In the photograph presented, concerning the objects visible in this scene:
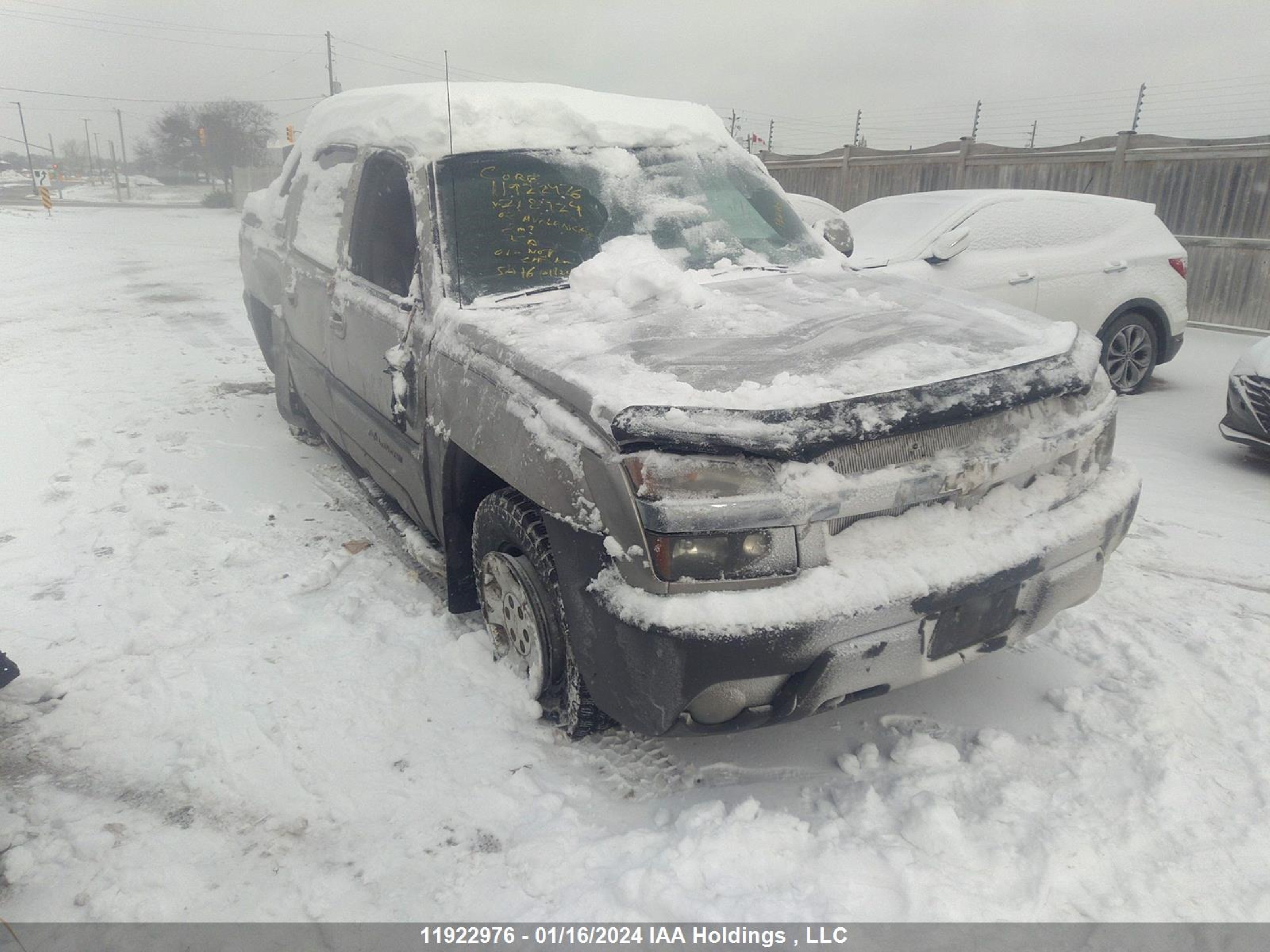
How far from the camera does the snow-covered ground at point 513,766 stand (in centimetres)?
220

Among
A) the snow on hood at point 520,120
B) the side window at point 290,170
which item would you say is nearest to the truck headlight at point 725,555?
the snow on hood at point 520,120

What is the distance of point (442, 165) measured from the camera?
3334mm

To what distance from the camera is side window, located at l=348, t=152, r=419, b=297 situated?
3.43 metres

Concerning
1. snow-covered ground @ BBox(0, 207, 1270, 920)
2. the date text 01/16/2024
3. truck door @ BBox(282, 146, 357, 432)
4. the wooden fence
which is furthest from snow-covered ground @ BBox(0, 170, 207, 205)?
the date text 01/16/2024

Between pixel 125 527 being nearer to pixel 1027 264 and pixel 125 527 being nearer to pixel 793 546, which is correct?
pixel 793 546

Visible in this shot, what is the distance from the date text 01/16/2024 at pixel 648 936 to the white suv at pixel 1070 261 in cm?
525

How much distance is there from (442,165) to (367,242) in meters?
0.66

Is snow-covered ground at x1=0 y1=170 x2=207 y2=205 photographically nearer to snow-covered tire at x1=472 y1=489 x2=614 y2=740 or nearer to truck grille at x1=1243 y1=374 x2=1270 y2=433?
snow-covered tire at x1=472 y1=489 x2=614 y2=740

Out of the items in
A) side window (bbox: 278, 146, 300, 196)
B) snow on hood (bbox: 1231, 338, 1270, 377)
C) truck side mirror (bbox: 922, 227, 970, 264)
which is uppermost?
side window (bbox: 278, 146, 300, 196)

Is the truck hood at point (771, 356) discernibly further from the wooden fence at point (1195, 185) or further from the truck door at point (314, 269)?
the wooden fence at point (1195, 185)

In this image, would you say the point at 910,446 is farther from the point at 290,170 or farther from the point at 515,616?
the point at 290,170

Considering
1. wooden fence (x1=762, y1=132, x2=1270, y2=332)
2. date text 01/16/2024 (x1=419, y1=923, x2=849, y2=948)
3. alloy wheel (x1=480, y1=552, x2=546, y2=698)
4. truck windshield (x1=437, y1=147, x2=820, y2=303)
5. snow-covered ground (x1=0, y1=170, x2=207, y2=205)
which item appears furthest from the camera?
snow-covered ground (x1=0, y1=170, x2=207, y2=205)

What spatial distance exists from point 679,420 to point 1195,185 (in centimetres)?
1159

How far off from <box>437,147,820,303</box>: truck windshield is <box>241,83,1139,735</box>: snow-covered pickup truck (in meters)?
0.01
